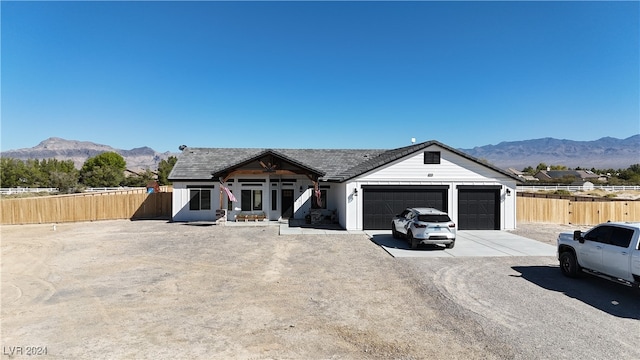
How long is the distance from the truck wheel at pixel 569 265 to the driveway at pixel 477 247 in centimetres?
291

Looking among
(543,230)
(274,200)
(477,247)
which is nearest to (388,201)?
(477,247)

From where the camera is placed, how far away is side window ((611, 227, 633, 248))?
8.35 metres

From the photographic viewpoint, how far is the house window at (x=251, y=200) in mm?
23641

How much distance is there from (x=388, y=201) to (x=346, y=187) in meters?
2.63

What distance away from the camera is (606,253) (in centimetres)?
880

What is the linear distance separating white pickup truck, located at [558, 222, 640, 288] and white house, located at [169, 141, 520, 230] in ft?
30.7

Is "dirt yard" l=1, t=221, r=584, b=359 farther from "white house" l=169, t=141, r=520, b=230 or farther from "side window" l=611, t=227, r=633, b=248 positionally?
"white house" l=169, t=141, r=520, b=230

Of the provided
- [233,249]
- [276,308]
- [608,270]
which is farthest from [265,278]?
[608,270]

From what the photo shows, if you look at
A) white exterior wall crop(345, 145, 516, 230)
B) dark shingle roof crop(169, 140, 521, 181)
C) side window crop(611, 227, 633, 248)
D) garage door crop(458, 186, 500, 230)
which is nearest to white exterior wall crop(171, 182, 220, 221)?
dark shingle roof crop(169, 140, 521, 181)

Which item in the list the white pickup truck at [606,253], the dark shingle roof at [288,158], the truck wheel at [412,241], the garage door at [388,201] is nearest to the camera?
the white pickup truck at [606,253]

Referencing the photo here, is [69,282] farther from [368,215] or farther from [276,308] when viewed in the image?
[368,215]

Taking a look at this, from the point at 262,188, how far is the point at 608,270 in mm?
18961

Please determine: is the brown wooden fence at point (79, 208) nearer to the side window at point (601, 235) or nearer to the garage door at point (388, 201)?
the garage door at point (388, 201)

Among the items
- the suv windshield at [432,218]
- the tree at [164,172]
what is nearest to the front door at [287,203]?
the suv windshield at [432,218]
